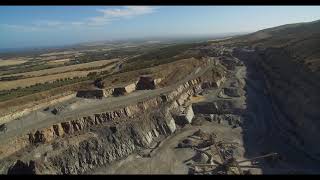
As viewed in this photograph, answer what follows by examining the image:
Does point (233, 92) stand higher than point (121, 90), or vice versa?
point (121, 90)

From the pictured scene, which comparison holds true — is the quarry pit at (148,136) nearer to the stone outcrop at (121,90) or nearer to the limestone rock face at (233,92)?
the stone outcrop at (121,90)

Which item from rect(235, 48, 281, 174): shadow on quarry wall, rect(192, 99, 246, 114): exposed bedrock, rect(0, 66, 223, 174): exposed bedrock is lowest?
rect(235, 48, 281, 174): shadow on quarry wall

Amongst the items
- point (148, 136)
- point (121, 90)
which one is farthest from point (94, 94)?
point (148, 136)

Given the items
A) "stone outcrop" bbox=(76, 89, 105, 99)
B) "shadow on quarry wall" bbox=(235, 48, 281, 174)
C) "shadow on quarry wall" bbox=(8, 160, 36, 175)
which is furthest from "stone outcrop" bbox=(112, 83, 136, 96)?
"shadow on quarry wall" bbox=(8, 160, 36, 175)

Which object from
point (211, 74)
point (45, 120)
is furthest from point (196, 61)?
point (45, 120)

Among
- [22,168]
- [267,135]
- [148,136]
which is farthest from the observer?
[267,135]

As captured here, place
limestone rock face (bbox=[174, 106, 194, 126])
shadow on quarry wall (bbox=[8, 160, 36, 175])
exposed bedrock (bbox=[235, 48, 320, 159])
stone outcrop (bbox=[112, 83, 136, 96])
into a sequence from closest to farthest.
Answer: shadow on quarry wall (bbox=[8, 160, 36, 175]), exposed bedrock (bbox=[235, 48, 320, 159]), limestone rock face (bbox=[174, 106, 194, 126]), stone outcrop (bbox=[112, 83, 136, 96])

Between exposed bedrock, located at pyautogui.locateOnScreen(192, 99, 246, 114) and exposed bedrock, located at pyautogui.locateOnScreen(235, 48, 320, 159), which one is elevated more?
exposed bedrock, located at pyautogui.locateOnScreen(235, 48, 320, 159)

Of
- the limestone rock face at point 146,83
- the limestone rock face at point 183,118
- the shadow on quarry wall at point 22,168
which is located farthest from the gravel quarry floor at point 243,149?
the limestone rock face at point 146,83

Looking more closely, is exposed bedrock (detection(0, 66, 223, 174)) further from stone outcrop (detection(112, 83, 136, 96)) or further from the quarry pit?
stone outcrop (detection(112, 83, 136, 96))

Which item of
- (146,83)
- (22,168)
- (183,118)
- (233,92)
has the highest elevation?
(146,83)

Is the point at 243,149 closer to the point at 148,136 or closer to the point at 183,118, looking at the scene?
the point at 148,136
